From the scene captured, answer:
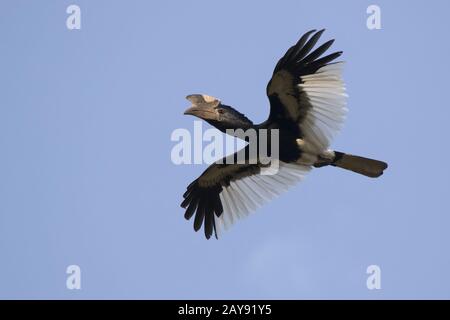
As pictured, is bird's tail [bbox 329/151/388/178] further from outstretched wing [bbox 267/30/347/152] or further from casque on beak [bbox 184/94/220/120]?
casque on beak [bbox 184/94/220/120]

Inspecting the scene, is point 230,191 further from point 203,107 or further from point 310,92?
point 310,92

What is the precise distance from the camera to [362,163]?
12648 mm

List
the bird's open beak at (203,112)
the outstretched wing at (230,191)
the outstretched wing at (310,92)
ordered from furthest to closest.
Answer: the outstretched wing at (230,191)
the bird's open beak at (203,112)
the outstretched wing at (310,92)

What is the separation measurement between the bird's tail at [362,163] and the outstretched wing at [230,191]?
0.82 meters

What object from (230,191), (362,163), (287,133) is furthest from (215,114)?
(362,163)

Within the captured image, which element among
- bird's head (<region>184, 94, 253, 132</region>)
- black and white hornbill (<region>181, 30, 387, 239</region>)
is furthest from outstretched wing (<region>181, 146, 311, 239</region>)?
bird's head (<region>184, 94, 253, 132</region>)

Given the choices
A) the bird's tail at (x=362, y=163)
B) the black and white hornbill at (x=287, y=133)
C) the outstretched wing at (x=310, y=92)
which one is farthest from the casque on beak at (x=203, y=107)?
the bird's tail at (x=362, y=163)

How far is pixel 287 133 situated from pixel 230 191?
144cm

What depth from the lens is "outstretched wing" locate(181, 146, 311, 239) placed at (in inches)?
528

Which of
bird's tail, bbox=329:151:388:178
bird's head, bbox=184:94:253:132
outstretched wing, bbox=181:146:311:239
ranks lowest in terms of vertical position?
outstretched wing, bbox=181:146:311:239

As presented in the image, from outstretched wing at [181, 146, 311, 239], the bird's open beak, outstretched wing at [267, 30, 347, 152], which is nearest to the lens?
outstretched wing at [267, 30, 347, 152]

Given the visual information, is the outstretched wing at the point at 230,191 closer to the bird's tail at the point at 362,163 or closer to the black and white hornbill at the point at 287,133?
the black and white hornbill at the point at 287,133

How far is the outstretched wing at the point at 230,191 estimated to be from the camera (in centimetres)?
1342
